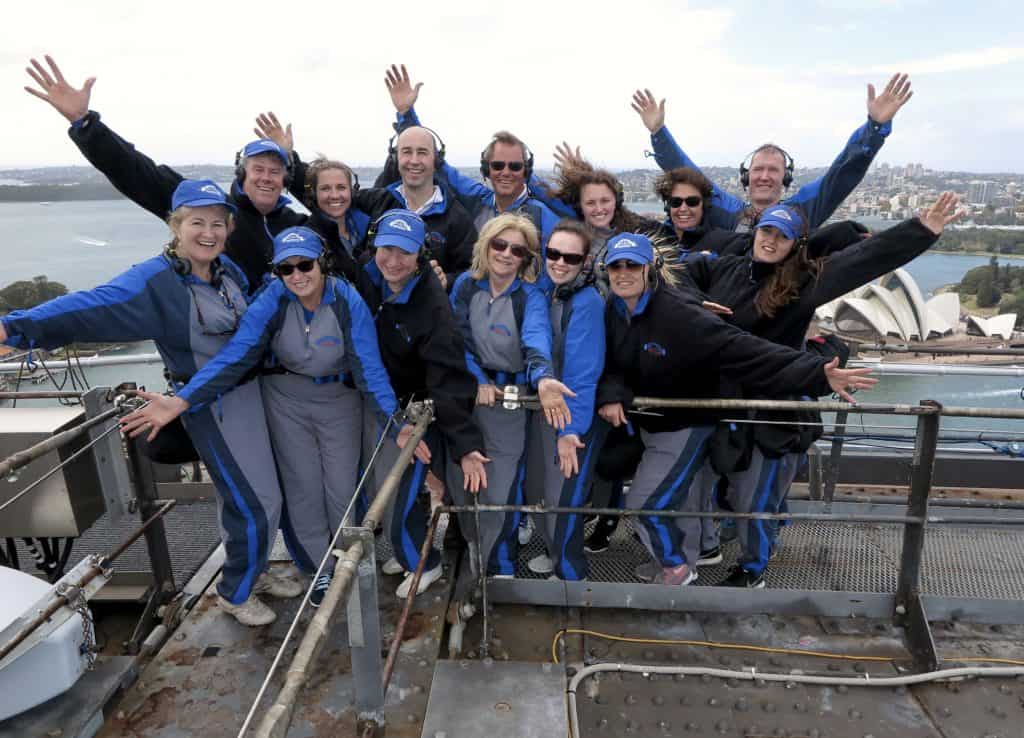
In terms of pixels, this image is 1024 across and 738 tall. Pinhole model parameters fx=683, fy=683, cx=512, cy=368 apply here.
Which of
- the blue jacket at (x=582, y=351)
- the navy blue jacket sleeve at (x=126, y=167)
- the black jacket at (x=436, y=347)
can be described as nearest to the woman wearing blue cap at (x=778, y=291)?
the blue jacket at (x=582, y=351)

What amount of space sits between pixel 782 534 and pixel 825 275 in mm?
1739

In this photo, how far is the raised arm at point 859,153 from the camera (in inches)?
160

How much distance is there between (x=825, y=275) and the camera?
331 cm

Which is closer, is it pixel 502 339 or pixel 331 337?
pixel 331 337

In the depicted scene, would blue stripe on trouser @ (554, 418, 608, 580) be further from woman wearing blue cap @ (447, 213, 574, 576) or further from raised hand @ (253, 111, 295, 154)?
raised hand @ (253, 111, 295, 154)

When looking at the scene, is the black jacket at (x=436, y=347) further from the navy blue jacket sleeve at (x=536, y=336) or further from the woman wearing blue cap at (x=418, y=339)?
the navy blue jacket sleeve at (x=536, y=336)

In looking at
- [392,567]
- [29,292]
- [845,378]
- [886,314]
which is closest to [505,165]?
[845,378]

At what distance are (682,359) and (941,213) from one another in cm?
134

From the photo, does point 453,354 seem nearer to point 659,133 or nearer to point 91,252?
point 659,133

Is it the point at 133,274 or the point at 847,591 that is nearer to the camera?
the point at 133,274

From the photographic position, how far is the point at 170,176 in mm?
3637

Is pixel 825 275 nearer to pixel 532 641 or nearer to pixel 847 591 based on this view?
pixel 847 591

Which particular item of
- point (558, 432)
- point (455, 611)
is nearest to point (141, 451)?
point (455, 611)

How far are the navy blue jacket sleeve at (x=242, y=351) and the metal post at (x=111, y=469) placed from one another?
55cm
